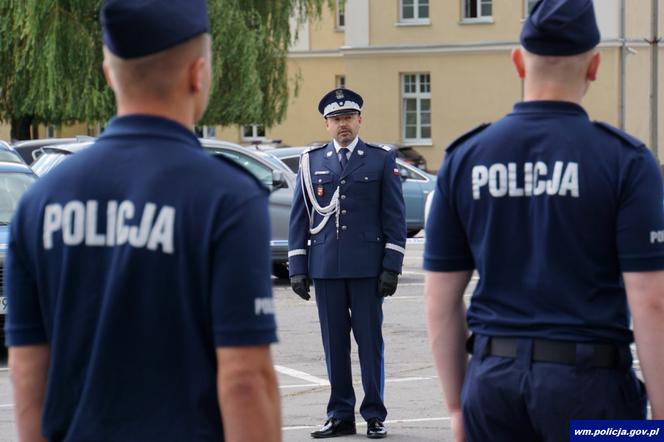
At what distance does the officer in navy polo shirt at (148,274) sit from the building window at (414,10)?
4943 centimetres

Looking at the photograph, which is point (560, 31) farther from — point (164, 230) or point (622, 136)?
point (164, 230)

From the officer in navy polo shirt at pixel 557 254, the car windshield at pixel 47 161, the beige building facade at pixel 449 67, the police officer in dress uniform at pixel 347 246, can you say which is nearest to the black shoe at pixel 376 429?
the police officer in dress uniform at pixel 347 246

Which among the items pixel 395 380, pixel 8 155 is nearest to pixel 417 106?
pixel 8 155

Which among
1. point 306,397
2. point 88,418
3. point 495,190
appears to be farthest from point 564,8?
point 306,397

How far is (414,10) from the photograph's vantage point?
52469 mm

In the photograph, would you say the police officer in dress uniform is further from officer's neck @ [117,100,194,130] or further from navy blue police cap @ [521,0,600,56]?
officer's neck @ [117,100,194,130]

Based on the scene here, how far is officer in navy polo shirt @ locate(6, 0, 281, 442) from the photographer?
323 cm

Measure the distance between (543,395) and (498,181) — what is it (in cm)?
56

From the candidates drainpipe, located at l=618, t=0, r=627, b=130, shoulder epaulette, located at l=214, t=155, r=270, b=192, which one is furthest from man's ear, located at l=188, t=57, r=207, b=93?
drainpipe, located at l=618, t=0, r=627, b=130

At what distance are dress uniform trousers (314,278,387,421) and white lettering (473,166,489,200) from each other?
5.03m

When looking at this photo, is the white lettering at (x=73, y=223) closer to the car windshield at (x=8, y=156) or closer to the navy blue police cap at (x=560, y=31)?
the navy blue police cap at (x=560, y=31)

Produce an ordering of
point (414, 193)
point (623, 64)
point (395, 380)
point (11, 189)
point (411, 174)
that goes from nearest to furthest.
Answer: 1. point (395, 380)
2. point (11, 189)
3. point (414, 193)
4. point (411, 174)
5. point (623, 64)

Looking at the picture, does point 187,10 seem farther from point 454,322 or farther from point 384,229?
point 384,229

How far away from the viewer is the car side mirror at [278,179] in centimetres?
1948
